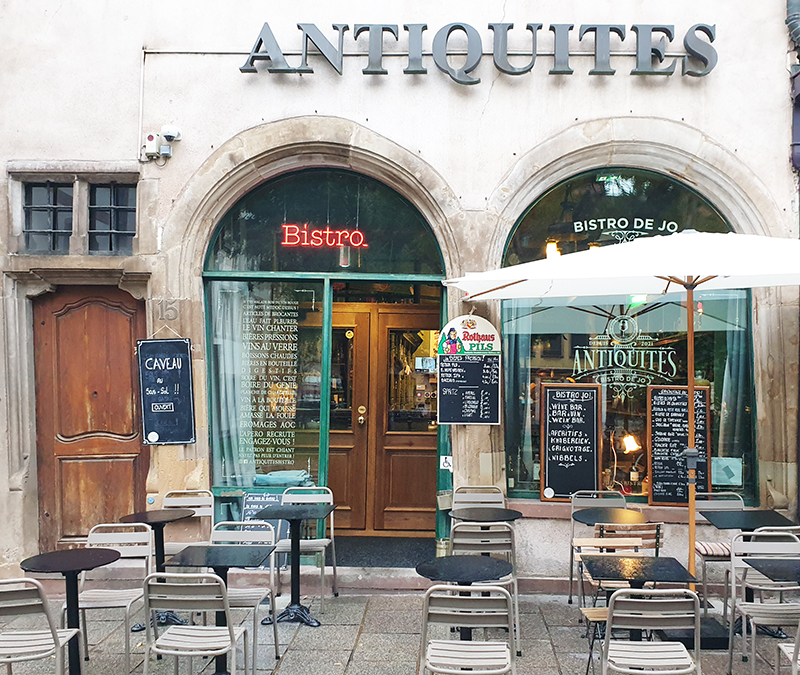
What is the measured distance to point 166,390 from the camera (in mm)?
6656

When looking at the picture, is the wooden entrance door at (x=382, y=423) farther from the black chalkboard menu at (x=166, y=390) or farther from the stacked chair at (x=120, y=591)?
the stacked chair at (x=120, y=591)

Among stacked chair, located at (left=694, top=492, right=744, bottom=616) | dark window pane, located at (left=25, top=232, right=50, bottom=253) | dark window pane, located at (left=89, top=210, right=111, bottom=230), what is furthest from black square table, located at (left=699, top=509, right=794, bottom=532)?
dark window pane, located at (left=25, top=232, right=50, bottom=253)

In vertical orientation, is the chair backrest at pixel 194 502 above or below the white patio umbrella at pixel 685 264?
below

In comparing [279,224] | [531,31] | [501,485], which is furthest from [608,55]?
[501,485]

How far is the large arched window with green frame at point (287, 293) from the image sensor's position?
6.94 metres

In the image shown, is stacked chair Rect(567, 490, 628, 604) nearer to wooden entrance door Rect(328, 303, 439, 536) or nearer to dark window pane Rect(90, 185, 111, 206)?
wooden entrance door Rect(328, 303, 439, 536)

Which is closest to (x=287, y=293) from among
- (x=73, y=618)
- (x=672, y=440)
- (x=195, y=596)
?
(x=73, y=618)

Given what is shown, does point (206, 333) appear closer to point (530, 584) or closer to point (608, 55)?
point (530, 584)

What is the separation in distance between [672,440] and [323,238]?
3.84 m

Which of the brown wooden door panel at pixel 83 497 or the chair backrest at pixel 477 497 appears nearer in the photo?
the chair backrest at pixel 477 497

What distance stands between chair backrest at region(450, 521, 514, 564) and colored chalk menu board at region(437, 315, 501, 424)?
1461 mm

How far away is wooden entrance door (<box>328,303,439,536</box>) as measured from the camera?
835 cm

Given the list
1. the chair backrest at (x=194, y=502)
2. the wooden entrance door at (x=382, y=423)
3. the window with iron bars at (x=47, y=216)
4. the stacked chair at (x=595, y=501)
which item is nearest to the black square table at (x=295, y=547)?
the chair backrest at (x=194, y=502)

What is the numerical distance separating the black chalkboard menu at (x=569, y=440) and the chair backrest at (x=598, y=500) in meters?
0.30
